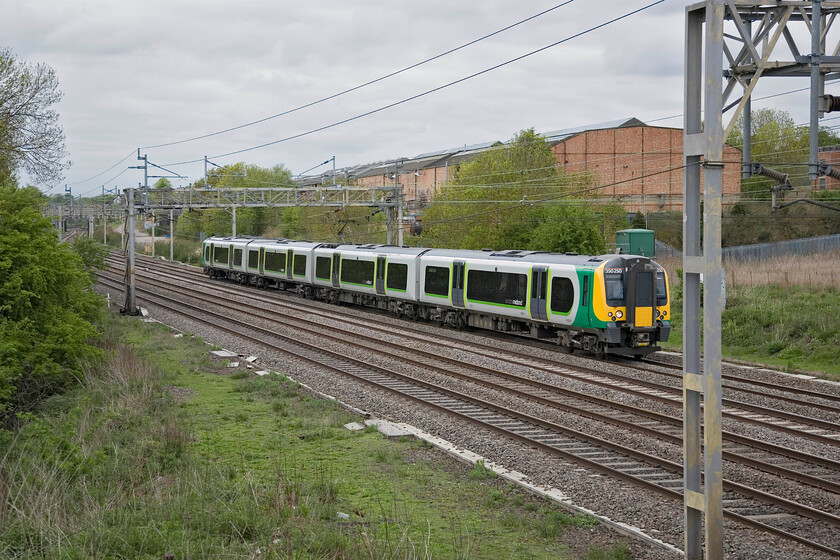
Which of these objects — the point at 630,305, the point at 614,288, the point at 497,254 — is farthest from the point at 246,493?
the point at 497,254

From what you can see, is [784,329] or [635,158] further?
[635,158]

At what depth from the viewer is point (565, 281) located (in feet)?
68.7

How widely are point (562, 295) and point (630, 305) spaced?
5.70 ft

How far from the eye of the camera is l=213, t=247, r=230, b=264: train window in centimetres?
4915

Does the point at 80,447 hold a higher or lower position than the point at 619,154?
lower

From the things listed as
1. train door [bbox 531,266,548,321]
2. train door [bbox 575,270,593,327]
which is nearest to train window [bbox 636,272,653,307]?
train door [bbox 575,270,593,327]

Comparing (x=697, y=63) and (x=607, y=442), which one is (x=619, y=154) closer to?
(x=607, y=442)

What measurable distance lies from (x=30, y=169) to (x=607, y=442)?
27.7 m

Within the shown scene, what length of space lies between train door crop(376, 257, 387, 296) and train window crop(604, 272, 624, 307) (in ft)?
39.1

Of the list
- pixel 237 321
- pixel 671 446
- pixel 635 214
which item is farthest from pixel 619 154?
pixel 671 446

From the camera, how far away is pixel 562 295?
829 inches

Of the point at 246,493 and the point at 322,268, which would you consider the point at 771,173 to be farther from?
the point at 322,268

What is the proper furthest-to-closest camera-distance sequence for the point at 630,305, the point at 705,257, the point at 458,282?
the point at 458,282 < the point at 630,305 < the point at 705,257

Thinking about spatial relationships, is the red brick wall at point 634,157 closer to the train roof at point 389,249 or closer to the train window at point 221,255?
the train window at point 221,255
